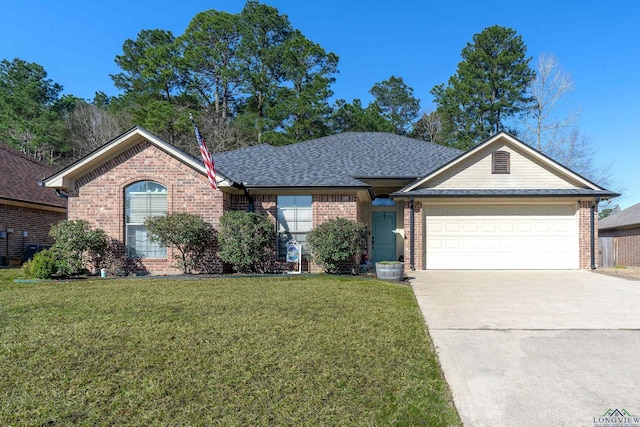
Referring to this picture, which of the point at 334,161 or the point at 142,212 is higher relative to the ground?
the point at 334,161

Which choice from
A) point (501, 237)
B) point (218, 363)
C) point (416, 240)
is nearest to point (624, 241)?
point (501, 237)

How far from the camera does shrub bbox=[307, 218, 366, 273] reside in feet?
34.3

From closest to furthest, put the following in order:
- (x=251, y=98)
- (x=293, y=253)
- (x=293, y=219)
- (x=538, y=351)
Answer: (x=538, y=351) < (x=293, y=253) < (x=293, y=219) < (x=251, y=98)

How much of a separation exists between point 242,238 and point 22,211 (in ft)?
36.6

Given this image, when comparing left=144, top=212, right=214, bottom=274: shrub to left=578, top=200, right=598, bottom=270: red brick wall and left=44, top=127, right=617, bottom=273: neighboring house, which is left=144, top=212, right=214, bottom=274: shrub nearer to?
left=44, top=127, right=617, bottom=273: neighboring house

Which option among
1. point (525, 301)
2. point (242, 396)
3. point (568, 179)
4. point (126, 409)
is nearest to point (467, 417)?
point (242, 396)

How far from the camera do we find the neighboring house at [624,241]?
798 inches

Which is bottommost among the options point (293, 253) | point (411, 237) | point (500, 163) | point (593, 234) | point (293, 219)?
point (293, 253)

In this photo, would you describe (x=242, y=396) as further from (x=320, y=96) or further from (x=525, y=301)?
(x=320, y=96)

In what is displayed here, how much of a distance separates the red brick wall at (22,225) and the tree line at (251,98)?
464 inches

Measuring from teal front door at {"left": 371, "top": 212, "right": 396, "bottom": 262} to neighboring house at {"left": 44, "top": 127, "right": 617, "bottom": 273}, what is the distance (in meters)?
0.04

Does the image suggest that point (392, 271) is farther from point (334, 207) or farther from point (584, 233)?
point (584, 233)

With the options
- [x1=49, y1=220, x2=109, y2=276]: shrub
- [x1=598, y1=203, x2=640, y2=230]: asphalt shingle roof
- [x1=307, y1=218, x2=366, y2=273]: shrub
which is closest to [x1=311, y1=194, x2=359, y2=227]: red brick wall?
[x1=307, y1=218, x2=366, y2=273]: shrub

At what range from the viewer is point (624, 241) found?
71.1 feet
